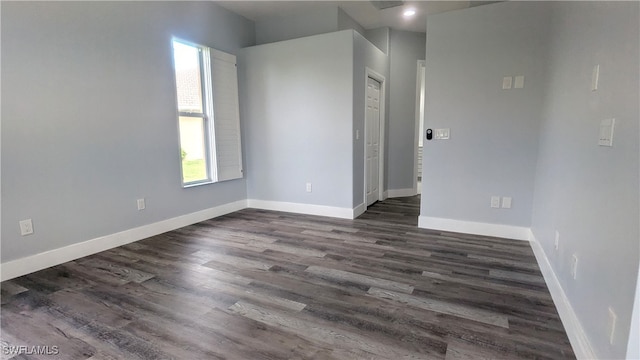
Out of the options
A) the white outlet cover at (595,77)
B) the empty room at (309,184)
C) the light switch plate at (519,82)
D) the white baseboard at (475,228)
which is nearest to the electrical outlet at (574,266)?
the empty room at (309,184)

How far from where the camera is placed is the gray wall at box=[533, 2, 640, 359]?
1.17 metres

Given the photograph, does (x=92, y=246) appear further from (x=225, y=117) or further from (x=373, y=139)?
(x=373, y=139)

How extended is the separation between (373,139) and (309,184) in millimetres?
1285

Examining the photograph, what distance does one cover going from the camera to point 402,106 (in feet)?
18.0

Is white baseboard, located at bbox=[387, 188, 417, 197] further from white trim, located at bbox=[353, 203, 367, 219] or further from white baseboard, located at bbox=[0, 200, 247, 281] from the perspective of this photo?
white baseboard, located at bbox=[0, 200, 247, 281]

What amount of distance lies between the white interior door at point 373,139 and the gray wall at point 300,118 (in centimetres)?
64

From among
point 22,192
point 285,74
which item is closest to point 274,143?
point 285,74

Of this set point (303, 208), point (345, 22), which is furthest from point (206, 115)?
point (345, 22)

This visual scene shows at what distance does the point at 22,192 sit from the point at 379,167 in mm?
4310

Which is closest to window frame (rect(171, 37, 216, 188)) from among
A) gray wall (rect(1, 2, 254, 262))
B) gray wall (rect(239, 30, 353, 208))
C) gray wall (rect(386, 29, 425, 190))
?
gray wall (rect(1, 2, 254, 262))

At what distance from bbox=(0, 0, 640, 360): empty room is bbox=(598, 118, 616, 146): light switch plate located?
0.01 meters

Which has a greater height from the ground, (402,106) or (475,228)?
(402,106)

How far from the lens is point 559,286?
201cm

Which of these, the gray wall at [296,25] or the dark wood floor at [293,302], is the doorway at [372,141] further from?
the dark wood floor at [293,302]
